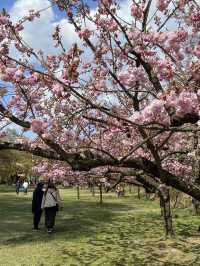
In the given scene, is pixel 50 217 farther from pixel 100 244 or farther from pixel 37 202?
pixel 100 244

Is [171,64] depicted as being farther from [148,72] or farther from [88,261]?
[88,261]

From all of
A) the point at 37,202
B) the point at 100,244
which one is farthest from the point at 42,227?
the point at 100,244

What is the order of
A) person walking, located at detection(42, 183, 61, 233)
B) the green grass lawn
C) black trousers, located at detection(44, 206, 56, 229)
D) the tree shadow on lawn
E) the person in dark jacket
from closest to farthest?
1. the green grass lawn
2. the tree shadow on lawn
3. black trousers, located at detection(44, 206, 56, 229)
4. person walking, located at detection(42, 183, 61, 233)
5. the person in dark jacket

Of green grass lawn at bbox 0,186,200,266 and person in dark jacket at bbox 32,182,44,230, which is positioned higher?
person in dark jacket at bbox 32,182,44,230

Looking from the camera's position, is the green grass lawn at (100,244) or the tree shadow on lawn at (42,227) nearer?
the green grass lawn at (100,244)

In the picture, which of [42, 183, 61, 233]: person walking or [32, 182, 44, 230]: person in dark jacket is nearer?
[42, 183, 61, 233]: person walking

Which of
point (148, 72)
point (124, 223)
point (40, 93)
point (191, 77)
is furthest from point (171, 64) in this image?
point (124, 223)

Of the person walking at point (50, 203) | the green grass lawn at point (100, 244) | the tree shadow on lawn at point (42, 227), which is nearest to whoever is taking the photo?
the green grass lawn at point (100, 244)

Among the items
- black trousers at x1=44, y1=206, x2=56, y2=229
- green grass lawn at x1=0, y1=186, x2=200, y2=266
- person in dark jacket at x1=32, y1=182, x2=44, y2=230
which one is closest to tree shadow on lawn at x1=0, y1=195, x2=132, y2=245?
green grass lawn at x1=0, y1=186, x2=200, y2=266

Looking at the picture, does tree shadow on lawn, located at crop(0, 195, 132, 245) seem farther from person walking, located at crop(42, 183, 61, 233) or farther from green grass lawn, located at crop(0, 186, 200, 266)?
person walking, located at crop(42, 183, 61, 233)

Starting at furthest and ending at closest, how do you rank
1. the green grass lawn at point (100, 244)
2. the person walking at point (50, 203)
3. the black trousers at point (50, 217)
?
the person walking at point (50, 203) < the black trousers at point (50, 217) < the green grass lawn at point (100, 244)

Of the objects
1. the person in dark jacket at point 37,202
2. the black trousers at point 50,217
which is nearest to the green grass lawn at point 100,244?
the black trousers at point 50,217

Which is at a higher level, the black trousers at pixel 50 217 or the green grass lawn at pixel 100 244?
the black trousers at pixel 50 217

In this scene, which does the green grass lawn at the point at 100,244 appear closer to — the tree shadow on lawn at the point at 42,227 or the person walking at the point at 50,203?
the tree shadow on lawn at the point at 42,227
